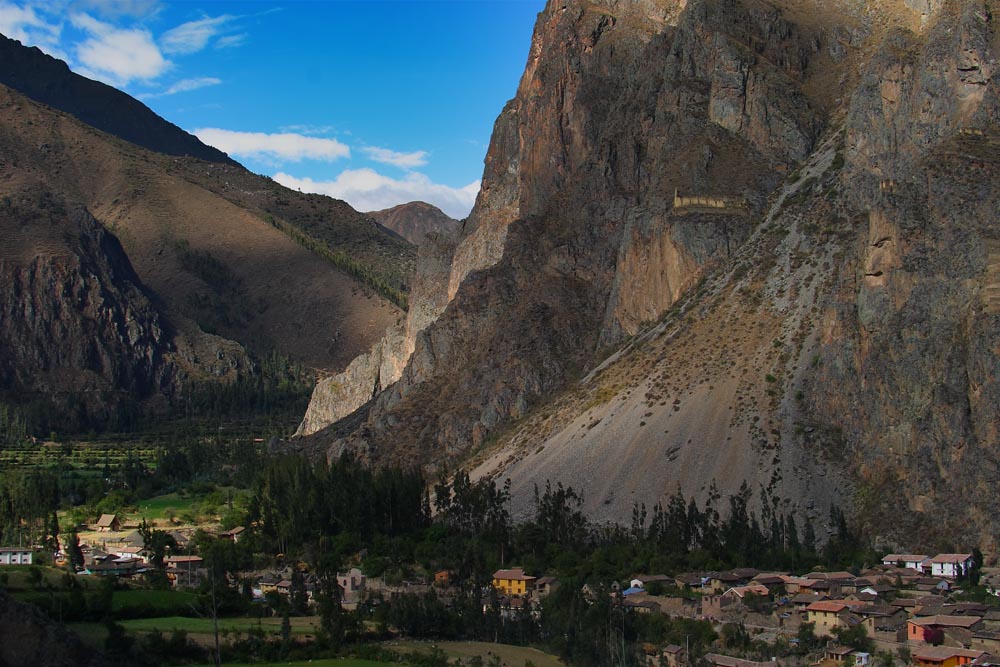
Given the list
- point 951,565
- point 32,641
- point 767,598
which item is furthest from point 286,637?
point 951,565

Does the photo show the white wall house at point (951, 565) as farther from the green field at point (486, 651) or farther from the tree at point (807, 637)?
the green field at point (486, 651)

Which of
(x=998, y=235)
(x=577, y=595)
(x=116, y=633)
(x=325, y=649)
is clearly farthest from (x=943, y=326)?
(x=116, y=633)

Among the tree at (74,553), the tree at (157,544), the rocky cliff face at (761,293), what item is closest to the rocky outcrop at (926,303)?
the rocky cliff face at (761,293)

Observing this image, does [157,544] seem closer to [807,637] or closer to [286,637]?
[286,637]

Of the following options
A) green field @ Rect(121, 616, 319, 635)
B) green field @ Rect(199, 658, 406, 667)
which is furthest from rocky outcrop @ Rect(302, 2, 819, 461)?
green field @ Rect(199, 658, 406, 667)

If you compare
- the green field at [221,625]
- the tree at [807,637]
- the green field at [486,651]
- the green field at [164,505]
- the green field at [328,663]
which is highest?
the green field at [164,505]

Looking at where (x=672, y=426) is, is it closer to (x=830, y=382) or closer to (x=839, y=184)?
(x=830, y=382)
